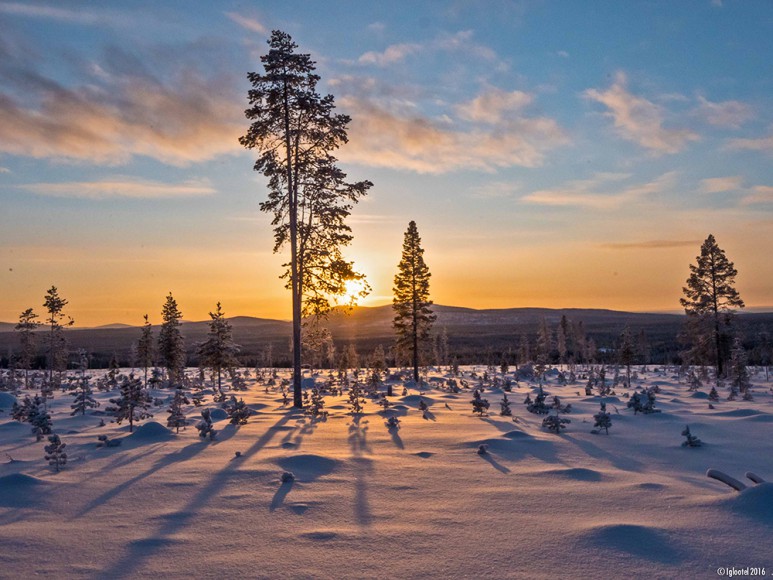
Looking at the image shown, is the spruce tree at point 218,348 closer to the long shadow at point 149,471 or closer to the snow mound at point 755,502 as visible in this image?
the long shadow at point 149,471

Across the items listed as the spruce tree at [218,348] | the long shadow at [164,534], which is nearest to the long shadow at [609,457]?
the long shadow at [164,534]

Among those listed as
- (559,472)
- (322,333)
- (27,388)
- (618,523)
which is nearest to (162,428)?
(559,472)

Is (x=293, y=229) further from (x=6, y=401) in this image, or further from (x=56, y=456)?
(x=56, y=456)

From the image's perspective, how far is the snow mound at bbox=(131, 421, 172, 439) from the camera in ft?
31.4

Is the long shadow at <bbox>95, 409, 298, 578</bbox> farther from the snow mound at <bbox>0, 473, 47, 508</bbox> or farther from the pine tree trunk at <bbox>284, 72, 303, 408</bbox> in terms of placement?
the pine tree trunk at <bbox>284, 72, 303, 408</bbox>

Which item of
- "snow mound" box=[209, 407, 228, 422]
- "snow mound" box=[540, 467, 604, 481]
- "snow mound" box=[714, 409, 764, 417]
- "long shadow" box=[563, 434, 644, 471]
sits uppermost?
"snow mound" box=[540, 467, 604, 481]

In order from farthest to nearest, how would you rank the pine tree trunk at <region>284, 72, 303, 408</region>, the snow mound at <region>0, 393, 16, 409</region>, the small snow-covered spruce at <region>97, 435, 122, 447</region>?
the pine tree trunk at <region>284, 72, 303, 408</region> → the snow mound at <region>0, 393, 16, 409</region> → the small snow-covered spruce at <region>97, 435, 122, 447</region>

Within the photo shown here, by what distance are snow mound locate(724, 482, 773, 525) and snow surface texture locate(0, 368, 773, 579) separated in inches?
0.7

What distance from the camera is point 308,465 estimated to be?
7.29m

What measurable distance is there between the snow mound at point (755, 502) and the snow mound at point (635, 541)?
0.99 metres

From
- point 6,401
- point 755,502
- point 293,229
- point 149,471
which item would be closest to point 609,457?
point 755,502

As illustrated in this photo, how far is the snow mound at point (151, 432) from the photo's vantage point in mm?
9573

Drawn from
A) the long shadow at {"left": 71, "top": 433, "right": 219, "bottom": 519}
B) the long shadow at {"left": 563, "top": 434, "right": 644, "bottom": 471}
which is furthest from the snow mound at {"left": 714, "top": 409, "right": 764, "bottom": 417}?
the long shadow at {"left": 71, "top": 433, "right": 219, "bottom": 519}

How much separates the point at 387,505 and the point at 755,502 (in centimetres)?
357
